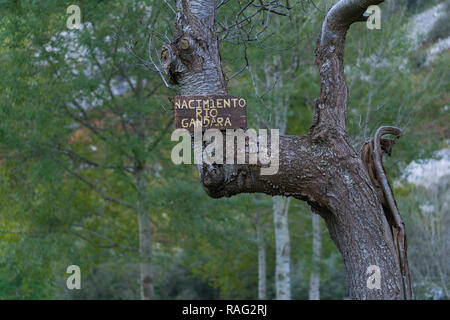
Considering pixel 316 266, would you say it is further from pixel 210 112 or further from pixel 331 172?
pixel 210 112

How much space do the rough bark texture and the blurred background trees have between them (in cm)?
182

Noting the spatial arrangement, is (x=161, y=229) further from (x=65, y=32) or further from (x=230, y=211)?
(x=65, y=32)

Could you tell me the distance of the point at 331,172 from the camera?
372cm

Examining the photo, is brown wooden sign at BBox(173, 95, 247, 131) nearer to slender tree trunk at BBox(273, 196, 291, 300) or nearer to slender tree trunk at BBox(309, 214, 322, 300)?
Answer: slender tree trunk at BBox(273, 196, 291, 300)

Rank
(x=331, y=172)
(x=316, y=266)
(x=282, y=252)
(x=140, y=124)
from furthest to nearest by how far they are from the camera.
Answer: (x=316, y=266) < (x=282, y=252) < (x=140, y=124) < (x=331, y=172)

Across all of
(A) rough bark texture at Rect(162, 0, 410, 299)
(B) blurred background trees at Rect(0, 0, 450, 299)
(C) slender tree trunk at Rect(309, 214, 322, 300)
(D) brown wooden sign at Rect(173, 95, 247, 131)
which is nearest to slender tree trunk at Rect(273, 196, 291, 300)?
(B) blurred background trees at Rect(0, 0, 450, 299)

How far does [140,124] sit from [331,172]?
7.22m

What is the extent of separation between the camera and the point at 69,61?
9.48m

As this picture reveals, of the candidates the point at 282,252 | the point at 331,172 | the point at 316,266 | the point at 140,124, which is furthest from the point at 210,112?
the point at 316,266

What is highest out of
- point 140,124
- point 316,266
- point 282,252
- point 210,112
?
point 140,124

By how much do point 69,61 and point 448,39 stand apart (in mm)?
9400

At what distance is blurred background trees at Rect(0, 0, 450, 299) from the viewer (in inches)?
319

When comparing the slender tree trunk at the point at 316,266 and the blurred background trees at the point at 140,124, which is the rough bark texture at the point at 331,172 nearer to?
the blurred background trees at the point at 140,124
